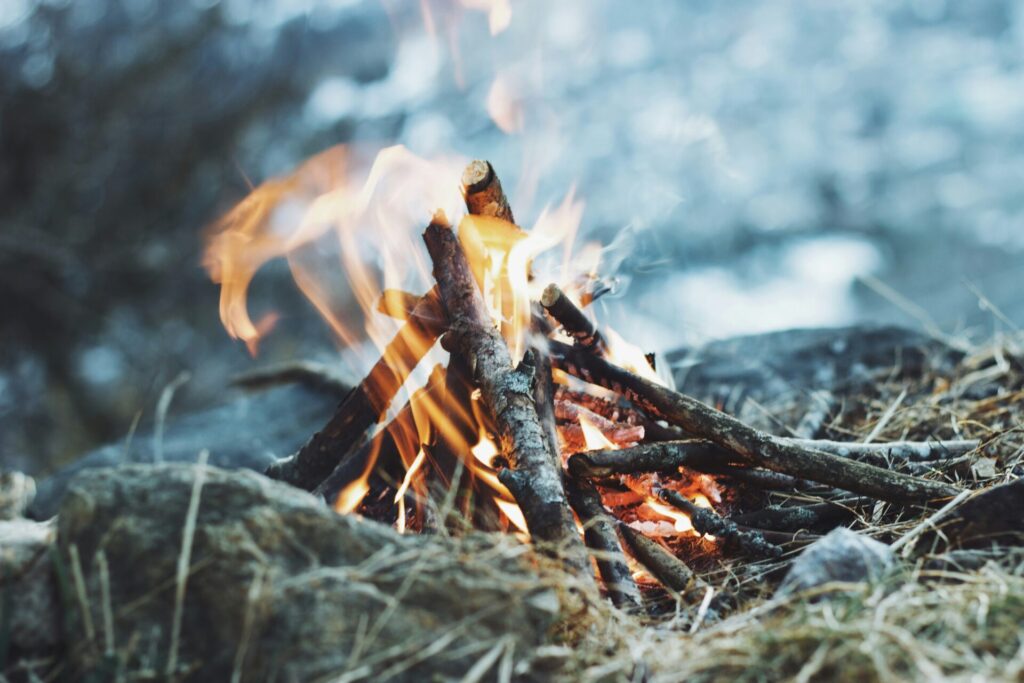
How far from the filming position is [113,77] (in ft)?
36.7

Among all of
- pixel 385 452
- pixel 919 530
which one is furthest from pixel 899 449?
pixel 385 452

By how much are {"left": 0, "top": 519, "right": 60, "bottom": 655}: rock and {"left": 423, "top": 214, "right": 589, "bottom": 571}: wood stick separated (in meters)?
1.07

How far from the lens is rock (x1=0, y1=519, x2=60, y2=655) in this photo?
1.71m

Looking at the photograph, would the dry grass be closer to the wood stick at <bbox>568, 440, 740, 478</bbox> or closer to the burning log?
the wood stick at <bbox>568, 440, 740, 478</bbox>

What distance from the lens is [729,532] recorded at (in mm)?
2434

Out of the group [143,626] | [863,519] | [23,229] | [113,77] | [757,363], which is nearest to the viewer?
[143,626]

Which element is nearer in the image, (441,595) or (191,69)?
(441,595)

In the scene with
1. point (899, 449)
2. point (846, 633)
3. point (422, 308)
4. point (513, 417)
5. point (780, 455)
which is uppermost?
point (422, 308)

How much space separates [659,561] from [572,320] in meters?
0.85

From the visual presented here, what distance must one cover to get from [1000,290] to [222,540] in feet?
35.5

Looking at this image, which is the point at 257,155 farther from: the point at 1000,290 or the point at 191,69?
the point at 1000,290

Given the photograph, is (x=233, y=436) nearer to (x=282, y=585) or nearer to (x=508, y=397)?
(x=508, y=397)

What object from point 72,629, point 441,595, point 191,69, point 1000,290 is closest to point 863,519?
point 441,595

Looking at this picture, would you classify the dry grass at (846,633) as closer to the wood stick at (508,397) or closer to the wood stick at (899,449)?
the wood stick at (508,397)
